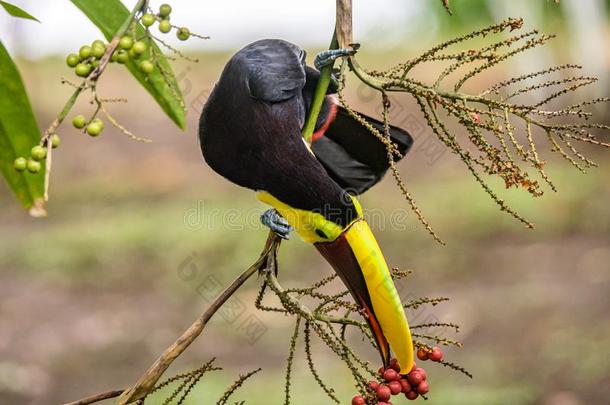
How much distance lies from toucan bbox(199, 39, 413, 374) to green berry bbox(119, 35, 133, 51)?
0.15 metres

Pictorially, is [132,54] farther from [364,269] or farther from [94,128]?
[364,269]

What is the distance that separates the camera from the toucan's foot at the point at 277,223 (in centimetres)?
106

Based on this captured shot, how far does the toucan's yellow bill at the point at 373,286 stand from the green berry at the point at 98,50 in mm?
401

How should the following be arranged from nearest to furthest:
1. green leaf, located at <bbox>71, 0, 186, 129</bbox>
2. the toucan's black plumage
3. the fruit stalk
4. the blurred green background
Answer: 1. the fruit stalk
2. the toucan's black plumage
3. green leaf, located at <bbox>71, 0, 186, 129</bbox>
4. the blurred green background

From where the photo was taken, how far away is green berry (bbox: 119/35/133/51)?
88cm

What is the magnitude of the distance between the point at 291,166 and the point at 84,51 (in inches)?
10.9

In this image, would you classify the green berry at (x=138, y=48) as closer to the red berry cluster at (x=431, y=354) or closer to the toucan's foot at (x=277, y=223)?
the toucan's foot at (x=277, y=223)

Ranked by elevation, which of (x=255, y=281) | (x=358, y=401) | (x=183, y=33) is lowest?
(x=255, y=281)

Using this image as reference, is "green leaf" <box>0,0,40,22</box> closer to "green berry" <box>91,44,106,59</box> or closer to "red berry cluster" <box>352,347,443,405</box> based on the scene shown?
"green berry" <box>91,44,106,59</box>

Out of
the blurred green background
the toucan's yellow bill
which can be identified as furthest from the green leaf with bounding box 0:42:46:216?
the blurred green background

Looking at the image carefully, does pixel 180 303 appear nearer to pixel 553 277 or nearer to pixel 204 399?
pixel 204 399

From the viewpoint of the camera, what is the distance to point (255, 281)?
4398 millimetres

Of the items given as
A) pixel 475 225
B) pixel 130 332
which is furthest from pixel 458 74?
pixel 130 332

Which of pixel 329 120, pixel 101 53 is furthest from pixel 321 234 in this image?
pixel 101 53
